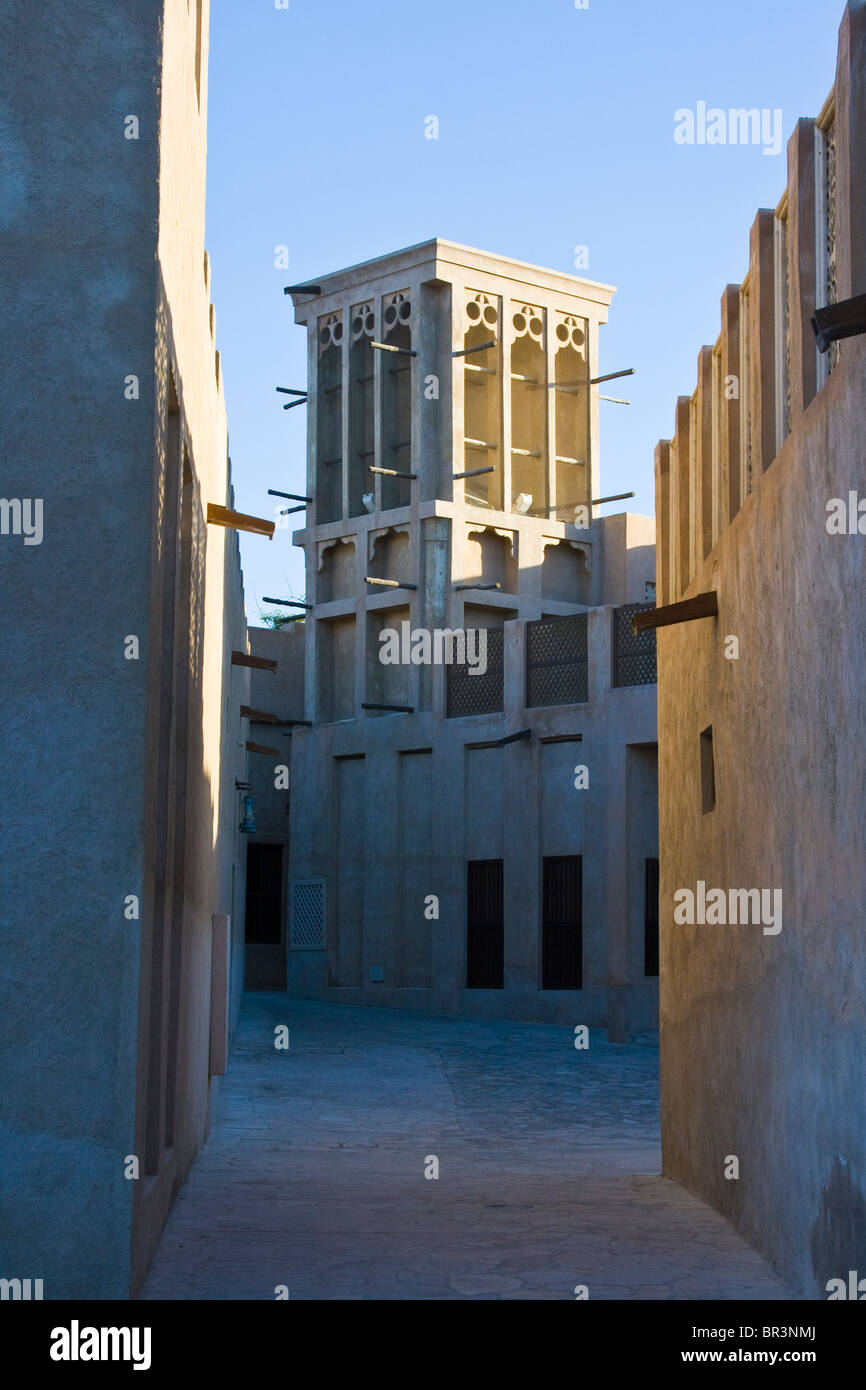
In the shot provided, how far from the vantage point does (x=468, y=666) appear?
85.4 feet

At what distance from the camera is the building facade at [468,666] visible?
23188 millimetres

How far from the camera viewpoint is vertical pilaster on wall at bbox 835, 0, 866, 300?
6.16 metres

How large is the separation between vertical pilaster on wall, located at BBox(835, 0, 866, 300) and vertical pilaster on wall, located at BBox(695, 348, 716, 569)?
354 cm

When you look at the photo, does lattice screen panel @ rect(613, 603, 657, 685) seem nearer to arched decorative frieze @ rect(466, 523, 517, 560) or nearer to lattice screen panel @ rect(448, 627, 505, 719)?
lattice screen panel @ rect(448, 627, 505, 719)

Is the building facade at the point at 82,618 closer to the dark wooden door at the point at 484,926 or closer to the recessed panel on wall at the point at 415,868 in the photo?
the dark wooden door at the point at 484,926

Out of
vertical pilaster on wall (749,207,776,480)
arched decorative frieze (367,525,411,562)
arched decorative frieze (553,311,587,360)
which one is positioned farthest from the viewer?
arched decorative frieze (553,311,587,360)

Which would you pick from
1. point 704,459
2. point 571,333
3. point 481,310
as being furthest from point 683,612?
point 571,333

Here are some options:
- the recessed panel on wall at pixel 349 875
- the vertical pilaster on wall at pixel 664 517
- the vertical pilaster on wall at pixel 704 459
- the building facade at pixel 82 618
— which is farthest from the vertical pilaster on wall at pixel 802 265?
the recessed panel on wall at pixel 349 875

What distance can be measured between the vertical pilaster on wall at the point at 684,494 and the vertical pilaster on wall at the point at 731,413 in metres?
1.64

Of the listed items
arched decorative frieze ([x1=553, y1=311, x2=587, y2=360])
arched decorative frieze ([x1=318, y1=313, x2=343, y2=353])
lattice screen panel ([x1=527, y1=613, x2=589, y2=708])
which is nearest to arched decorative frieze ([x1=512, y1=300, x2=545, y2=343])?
arched decorative frieze ([x1=553, y1=311, x2=587, y2=360])
